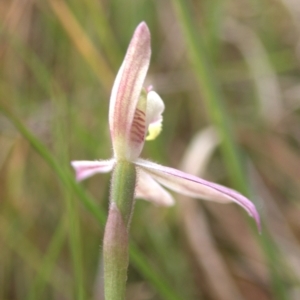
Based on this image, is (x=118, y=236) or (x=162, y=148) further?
(x=162, y=148)

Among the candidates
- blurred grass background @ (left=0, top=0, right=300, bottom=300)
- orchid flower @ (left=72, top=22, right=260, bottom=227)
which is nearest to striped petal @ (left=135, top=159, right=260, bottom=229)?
orchid flower @ (left=72, top=22, right=260, bottom=227)

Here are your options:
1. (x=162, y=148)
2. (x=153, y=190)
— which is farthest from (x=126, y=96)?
(x=162, y=148)

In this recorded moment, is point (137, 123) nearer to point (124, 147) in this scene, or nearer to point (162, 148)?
point (124, 147)

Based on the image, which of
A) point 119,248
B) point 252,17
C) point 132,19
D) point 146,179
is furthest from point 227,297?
point 252,17

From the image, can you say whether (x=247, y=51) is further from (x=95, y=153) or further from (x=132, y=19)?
(x=95, y=153)

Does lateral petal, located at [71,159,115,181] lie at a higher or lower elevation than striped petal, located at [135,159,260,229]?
higher

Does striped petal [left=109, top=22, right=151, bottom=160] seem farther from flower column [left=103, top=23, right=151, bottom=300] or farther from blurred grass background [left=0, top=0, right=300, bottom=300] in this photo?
blurred grass background [left=0, top=0, right=300, bottom=300]

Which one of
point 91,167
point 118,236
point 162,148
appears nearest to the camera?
point 118,236

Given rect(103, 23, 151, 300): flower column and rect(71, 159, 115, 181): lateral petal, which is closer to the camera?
rect(103, 23, 151, 300): flower column
